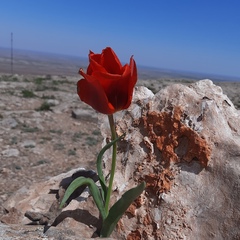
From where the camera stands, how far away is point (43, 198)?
12.9 feet

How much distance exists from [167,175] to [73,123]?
8141 millimetres

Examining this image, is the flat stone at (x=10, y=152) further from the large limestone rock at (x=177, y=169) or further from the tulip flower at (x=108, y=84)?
the tulip flower at (x=108, y=84)

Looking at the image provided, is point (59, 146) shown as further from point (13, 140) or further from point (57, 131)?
point (57, 131)

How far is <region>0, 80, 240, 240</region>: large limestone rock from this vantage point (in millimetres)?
2617

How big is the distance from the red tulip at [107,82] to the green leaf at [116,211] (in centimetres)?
53

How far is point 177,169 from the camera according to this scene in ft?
9.25

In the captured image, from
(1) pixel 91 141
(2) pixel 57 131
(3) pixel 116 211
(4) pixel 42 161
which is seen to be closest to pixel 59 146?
(1) pixel 91 141

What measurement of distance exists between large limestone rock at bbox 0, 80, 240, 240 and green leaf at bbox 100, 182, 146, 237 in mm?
155

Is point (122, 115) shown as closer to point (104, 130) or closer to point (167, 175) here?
point (104, 130)

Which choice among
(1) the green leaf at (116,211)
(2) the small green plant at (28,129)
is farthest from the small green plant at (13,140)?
(1) the green leaf at (116,211)

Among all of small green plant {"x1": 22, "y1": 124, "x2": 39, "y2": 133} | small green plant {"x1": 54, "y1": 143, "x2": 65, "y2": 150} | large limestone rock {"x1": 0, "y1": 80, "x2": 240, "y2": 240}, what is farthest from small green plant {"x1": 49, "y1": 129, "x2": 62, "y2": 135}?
large limestone rock {"x1": 0, "y1": 80, "x2": 240, "y2": 240}

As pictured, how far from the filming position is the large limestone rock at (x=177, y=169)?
103 inches

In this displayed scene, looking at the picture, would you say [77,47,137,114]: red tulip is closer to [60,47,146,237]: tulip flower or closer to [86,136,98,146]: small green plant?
[60,47,146,237]: tulip flower

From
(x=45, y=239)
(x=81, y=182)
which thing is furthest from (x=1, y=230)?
(x=81, y=182)
